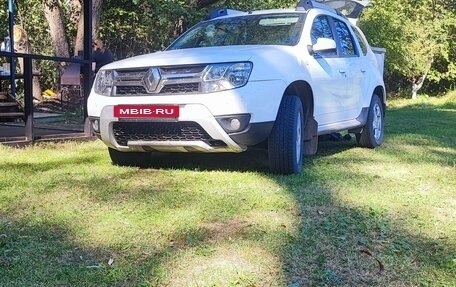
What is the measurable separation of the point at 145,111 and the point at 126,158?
897 mm

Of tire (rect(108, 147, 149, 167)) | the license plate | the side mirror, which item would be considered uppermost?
the side mirror

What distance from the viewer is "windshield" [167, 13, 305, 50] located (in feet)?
16.6

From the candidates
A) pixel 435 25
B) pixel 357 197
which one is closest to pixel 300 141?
pixel 357 197

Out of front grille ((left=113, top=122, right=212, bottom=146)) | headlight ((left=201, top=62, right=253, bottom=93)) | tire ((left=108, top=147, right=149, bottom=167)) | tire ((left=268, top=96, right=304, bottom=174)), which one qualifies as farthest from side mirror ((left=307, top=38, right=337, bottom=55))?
tire ((left=108, top=147, right=149, bottom=167))

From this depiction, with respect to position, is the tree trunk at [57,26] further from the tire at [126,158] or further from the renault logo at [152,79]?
the renault logo at [152,79]

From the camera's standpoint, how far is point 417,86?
24938 mm

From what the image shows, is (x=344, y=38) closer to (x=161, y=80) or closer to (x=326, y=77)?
(x=326, y=77)

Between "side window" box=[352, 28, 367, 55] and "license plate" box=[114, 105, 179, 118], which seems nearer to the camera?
"license plate" box=[114, 105, 179, 118]

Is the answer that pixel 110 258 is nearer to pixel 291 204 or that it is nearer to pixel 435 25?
pixel 291 204

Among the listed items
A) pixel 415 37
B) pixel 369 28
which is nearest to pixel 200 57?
pixel 369 28

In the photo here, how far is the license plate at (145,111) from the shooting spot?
13.7 ft

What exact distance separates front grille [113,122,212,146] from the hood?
0.47 m

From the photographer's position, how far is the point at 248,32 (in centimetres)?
526

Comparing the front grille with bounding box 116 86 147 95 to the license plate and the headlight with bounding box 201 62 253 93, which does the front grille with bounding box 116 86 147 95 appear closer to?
the license plate
